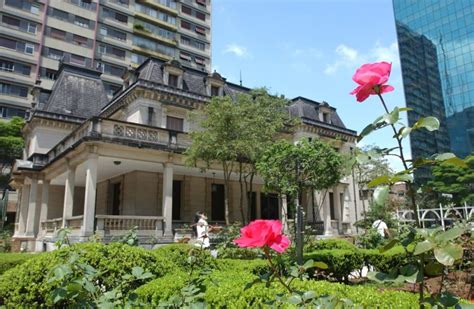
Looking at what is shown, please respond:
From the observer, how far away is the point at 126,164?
17.5 metres

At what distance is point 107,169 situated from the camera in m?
18.8

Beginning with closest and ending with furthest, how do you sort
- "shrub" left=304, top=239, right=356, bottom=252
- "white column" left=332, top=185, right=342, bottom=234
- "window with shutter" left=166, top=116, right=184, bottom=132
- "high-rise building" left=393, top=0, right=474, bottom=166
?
"shrub" left=304, top=239, right=356, bottom=252 → "window with shutter" left=166, top=116, right=184, bottom=132 → "white column" left=332, top=185, right=342, bottom=234 → "high-rise building" left=393, top=0, right=474, bottom=166

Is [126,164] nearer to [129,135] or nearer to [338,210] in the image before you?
[129,135]

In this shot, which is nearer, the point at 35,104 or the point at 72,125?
the point at 72,125

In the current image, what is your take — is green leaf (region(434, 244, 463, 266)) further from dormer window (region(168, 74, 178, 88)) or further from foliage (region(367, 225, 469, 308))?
dormer window (region(168, 74, 178, 88))

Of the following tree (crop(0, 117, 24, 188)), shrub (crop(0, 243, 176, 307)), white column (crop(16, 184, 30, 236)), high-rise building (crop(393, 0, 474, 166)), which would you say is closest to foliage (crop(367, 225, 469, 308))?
shrub (crop(0, 243, 176, 307))

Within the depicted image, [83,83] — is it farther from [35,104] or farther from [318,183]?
[318,183]

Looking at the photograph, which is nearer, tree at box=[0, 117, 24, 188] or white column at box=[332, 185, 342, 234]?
white column at box=[332, 185, 342, 234]

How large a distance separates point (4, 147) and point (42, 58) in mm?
15088

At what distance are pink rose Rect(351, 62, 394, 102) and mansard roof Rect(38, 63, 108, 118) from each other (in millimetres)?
24557

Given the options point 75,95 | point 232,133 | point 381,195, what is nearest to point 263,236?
point 381,195

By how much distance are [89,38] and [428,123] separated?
169 ft

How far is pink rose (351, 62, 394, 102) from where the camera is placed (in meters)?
1.51

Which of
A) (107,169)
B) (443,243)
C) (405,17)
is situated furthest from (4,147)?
(405,17)
